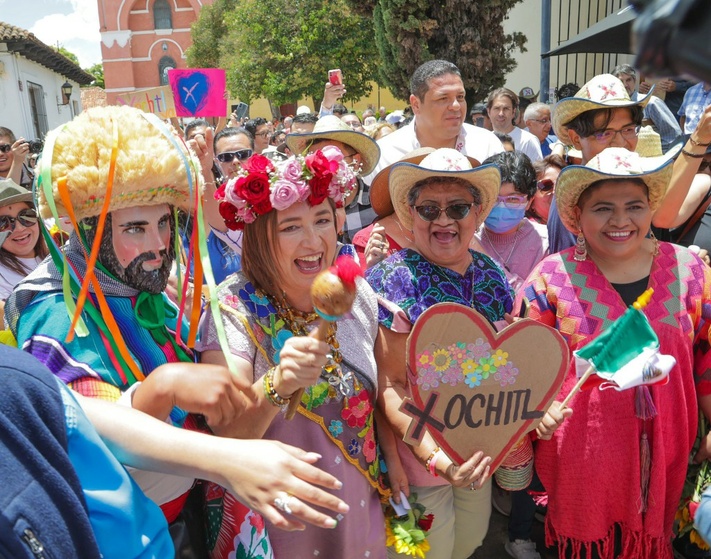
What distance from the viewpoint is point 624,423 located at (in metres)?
2.34

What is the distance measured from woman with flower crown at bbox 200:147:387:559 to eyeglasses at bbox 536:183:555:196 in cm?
200

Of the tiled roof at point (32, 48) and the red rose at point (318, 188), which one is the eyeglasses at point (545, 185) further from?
the tiled roof at point (32, 48)

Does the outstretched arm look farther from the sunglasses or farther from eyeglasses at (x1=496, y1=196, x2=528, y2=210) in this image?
the sunglasses

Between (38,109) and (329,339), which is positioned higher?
(38,109)

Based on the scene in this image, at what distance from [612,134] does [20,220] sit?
3358 mm

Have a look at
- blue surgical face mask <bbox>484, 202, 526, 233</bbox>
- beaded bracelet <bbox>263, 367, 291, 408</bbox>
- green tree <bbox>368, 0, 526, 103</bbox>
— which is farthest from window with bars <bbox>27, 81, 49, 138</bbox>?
beaded bracelet <bbox>263, 367, 291, 408</bbox>

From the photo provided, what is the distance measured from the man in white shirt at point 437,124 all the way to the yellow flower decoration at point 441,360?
6.83 ft

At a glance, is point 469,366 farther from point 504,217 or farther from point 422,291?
point 504,217

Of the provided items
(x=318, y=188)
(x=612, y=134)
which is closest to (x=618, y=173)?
(x=612, y=134)

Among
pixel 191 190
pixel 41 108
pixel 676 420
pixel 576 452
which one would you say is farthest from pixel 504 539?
pixel 41 108

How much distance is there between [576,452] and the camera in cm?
238

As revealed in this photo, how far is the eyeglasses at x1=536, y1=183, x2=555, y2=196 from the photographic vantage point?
3.67 m

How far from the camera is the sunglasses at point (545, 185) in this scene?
3.67m

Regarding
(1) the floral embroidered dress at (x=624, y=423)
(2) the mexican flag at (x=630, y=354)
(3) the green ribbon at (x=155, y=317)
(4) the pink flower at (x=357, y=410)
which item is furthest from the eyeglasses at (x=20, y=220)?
(2) the mexican flag at (x=630, y=354)
